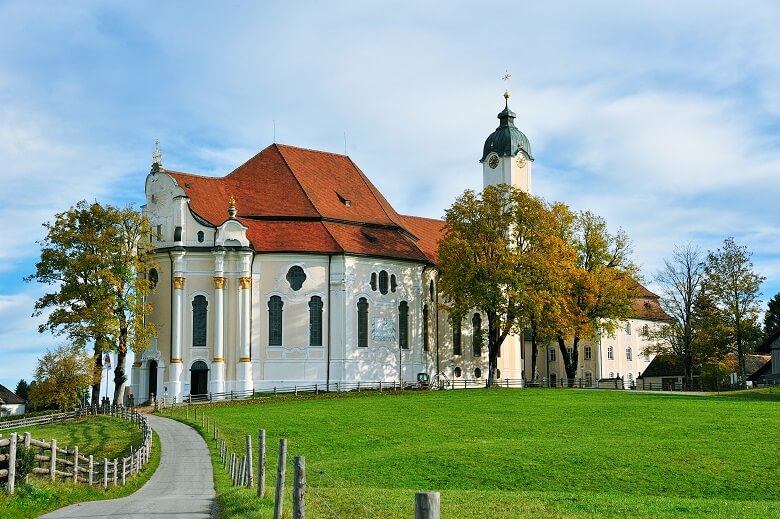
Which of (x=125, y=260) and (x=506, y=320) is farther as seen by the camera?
(x=506, y=320)

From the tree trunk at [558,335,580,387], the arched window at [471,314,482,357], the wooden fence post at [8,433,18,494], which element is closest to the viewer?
the wooden fence post at [8,433,18,494]

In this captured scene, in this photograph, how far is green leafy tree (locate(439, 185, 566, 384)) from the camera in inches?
2387

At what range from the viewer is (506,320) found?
62750 mm

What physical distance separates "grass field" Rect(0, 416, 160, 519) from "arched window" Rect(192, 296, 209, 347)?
10019mm

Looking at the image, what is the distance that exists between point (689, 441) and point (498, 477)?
9732 mm

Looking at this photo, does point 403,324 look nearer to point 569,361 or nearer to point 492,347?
point 492,347

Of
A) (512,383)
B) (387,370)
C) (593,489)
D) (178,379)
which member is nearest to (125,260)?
(178,379)

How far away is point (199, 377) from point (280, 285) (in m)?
7.96

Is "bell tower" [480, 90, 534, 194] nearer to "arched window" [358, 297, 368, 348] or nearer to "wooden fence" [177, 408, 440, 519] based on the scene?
"arched window" [358, 297, 368, 348]

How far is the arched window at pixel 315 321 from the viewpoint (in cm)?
6116

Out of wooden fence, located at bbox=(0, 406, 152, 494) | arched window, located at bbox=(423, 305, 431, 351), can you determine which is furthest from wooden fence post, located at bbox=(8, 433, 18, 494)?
arched window, located at bbox=(423, 305, 431, 351)

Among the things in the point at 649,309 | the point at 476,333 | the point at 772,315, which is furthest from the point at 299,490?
the point at 772,315

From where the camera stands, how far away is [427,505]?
841 centimetres

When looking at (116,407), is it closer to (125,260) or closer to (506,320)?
(125,260)
